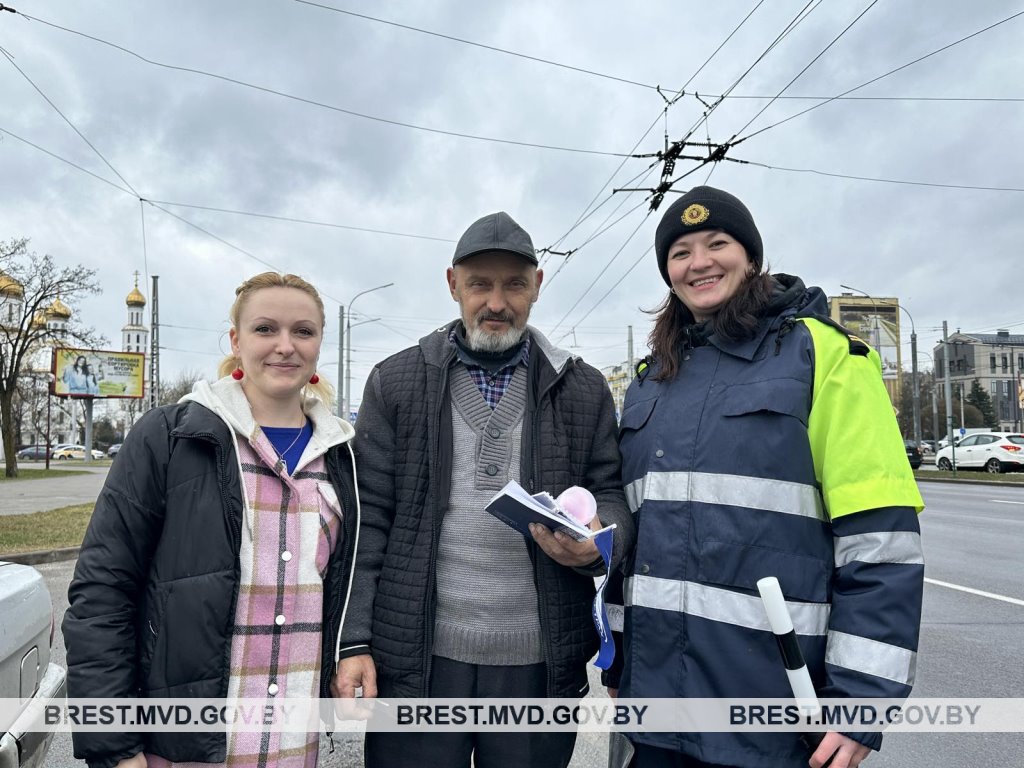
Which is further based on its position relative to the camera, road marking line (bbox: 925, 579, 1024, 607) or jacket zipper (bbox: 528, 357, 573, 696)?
road marking line (bbox: 925, 579, 1024, 607)

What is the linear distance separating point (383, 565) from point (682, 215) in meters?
1.52

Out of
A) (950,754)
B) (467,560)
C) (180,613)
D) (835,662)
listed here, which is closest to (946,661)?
(950,754)

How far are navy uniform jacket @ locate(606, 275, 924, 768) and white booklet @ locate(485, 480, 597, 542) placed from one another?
0.33 meters

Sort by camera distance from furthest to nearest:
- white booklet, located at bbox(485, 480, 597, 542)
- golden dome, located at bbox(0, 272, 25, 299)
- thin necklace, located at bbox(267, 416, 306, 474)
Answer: golden dome, located at bbox(0, 272, 25, 299), thin necklace, located at bbox(267, 416, 306, 474), white booklet, located at bbox(485, 480, 597, 542)

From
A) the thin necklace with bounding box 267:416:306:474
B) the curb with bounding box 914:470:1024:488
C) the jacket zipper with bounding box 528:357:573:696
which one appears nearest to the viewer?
the thin necklace with bounding box 267:416:306:474

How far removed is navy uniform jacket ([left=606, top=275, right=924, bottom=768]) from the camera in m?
1.74

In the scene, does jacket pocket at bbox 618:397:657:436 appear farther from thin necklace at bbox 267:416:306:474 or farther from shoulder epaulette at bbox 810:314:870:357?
thin necklace at bbox 267:416:306:474

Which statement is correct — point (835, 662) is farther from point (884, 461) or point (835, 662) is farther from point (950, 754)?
point (950, 754)

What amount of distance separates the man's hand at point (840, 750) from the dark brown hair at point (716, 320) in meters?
1.11

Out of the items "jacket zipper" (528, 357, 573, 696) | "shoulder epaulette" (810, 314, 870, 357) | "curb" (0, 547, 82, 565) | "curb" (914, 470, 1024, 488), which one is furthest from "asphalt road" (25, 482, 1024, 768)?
"curb" (914, 470, 1024, 488)

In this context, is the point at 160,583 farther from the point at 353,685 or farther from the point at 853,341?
the point at 853,341

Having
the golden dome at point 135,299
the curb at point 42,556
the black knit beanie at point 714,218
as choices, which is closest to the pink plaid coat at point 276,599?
the black knit beanie at point 714,218

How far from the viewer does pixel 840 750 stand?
5.65 feet

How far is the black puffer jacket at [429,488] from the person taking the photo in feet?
7.03
